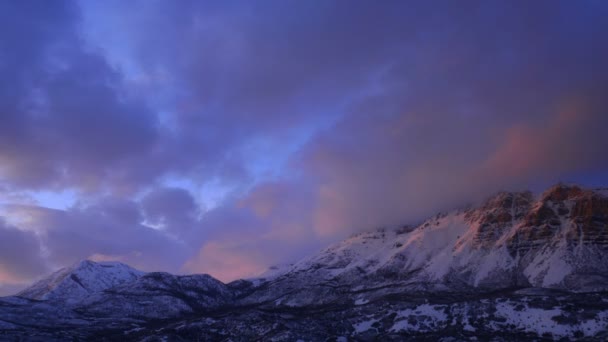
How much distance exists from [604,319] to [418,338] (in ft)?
193

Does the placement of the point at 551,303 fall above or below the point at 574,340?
above

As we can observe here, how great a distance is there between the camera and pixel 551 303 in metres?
198

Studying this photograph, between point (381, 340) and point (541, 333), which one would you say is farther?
point (381, 340)

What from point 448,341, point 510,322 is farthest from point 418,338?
point 510,322

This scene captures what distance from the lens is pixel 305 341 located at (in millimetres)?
198875

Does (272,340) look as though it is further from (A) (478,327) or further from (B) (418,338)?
(A) (478,327)

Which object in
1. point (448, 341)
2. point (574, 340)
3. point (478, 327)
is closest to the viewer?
point (574, 340)

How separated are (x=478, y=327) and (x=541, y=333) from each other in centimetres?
2177

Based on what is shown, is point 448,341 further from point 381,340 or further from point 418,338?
point 381,340

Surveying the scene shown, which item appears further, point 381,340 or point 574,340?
point 381,340

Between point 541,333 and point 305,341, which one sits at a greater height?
point 305,341

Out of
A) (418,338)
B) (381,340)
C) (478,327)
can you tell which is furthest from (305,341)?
(478,327)

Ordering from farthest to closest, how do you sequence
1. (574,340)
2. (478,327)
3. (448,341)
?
(478,327) < (448,341) < (574,340)

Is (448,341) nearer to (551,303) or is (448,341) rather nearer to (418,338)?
(418,338)
